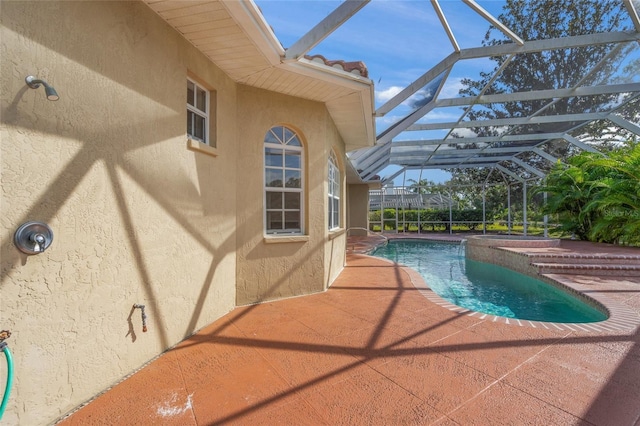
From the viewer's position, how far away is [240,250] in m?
5.31

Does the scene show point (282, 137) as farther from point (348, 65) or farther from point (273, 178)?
point (348, 65)

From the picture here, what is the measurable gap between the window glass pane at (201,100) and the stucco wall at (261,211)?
2.37 ft

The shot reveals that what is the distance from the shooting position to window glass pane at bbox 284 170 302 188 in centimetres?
603

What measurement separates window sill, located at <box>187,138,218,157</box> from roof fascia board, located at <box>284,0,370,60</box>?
6.09 ft

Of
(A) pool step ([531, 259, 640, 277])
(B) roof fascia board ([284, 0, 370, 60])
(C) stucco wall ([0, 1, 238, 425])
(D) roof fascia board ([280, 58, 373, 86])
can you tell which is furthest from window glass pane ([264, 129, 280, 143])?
(A) pool step ([531, 259, 640, 277])

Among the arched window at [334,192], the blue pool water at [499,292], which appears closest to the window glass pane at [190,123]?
the arched window at [334,192]

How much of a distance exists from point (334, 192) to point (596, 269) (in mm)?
7130

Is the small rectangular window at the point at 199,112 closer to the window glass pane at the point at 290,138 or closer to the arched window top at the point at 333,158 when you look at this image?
the window glass pane at the point at 290,138

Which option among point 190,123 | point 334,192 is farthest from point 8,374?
point 334,192

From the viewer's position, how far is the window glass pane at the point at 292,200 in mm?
6043

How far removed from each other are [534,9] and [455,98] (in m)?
2.76

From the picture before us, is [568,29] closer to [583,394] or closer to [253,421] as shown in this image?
[583,394]

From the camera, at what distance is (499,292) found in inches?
305

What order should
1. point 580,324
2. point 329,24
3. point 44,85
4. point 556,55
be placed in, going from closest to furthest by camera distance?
point 44,85 → point 329,24 → point 580,324 → point 556,55
